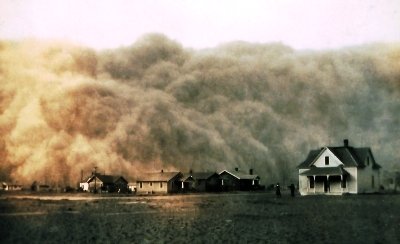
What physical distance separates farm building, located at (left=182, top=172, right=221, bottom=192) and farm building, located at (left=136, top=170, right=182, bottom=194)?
0.74 meters

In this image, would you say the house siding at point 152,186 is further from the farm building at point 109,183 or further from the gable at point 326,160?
the gable at point 326,160

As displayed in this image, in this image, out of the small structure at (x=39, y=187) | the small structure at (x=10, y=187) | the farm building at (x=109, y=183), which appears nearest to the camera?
the small structure at (x=10, y=187)

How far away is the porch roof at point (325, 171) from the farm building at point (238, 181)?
1202 cm

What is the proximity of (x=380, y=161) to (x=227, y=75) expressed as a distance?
1634 cm

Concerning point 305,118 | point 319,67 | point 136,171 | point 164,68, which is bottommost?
point 136,171

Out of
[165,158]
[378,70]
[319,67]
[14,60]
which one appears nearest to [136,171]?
[165,158]

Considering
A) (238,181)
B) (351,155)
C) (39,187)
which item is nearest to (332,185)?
(351,155)

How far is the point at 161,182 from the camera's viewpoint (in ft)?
150

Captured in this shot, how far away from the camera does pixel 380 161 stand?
1241 inches

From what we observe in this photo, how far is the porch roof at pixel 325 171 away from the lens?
1212 inches

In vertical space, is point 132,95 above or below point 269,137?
above

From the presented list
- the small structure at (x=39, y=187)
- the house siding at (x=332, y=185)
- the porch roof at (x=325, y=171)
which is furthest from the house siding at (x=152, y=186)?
the porch roof at (x=325, y=171)

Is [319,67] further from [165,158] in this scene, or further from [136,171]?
[136,171]

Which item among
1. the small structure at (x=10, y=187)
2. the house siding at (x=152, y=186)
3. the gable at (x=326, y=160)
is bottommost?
the house siding at (x=152, y=186)
